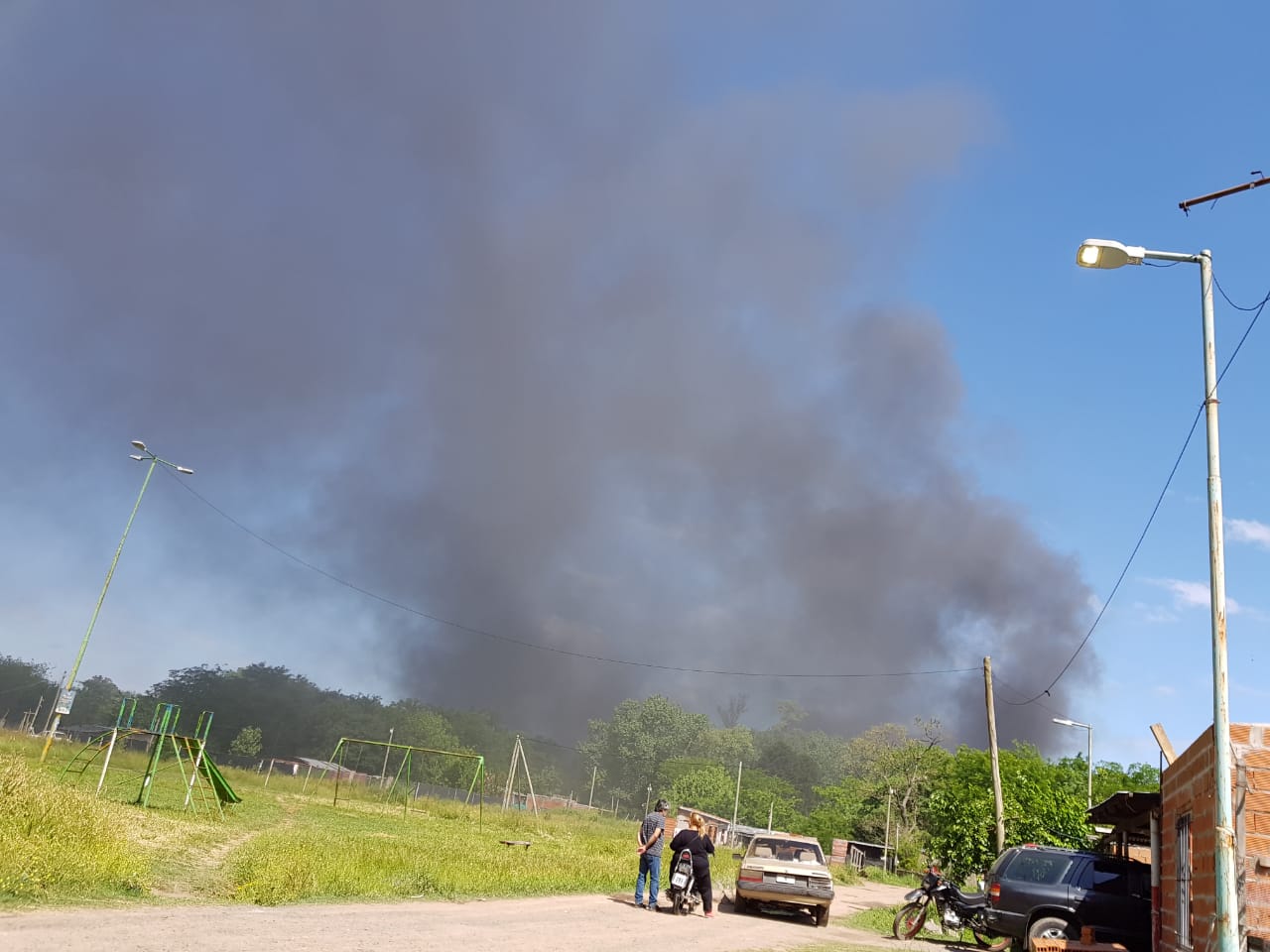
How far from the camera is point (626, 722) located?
14862cm

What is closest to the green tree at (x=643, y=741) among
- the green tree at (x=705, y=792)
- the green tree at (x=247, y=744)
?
the green tree at (x=705, y=792)

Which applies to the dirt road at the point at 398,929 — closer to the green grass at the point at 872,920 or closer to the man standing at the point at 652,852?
the man standing at the point at 652,852

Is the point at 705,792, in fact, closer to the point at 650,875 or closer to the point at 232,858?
the point at 650,875

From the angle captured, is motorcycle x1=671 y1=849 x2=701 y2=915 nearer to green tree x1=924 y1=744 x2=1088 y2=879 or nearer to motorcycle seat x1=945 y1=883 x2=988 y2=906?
motorcycle seat x1=945 y1=883 x2=988 y2=906

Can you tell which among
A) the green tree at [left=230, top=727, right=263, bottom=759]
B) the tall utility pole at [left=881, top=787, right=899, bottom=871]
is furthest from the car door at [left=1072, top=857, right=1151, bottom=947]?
the green tree at [left=230, top=727, right=263, bottom=759]

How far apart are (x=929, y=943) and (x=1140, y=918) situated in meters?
3.82

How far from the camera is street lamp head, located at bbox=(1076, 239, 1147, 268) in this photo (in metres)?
9.49

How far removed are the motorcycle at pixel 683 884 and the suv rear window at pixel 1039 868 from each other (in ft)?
18.2

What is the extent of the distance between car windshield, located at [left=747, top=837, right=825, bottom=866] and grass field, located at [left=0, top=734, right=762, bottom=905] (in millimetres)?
2874

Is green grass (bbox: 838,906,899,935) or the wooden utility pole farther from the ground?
the wooden utility pole

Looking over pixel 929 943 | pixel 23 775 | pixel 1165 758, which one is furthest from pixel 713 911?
pixel 23 775

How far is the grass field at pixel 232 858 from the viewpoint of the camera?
34.0 ft

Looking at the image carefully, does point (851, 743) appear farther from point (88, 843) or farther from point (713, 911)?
point (88, 843)

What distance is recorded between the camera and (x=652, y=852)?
15.9 metres
